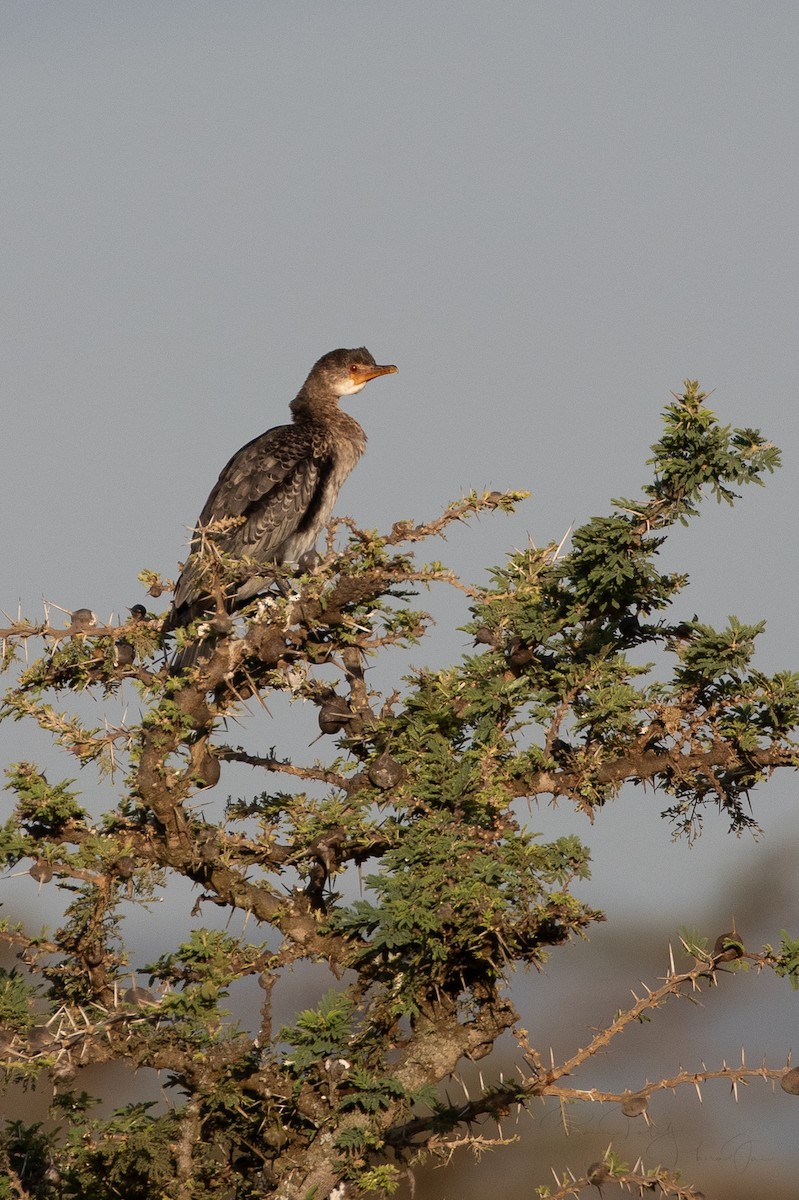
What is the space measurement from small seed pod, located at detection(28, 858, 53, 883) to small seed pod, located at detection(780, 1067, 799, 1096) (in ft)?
10.0

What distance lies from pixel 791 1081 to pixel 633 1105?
23.2 inches

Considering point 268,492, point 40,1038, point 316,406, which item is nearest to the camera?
point 40,1038

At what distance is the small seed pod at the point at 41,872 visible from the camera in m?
5.95

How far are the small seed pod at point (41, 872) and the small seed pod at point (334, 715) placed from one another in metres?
1.39

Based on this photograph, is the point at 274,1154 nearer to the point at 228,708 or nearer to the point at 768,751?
the point at 228,708

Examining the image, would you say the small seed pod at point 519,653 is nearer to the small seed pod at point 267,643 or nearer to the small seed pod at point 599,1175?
the small seed pod at point 267,643

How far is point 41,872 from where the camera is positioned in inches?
234

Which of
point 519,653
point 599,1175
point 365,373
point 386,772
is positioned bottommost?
point 599,1175

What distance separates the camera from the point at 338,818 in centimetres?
596

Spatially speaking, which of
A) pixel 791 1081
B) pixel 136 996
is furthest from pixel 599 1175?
pixel 136 996

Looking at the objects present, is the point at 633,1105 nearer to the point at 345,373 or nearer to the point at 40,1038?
the point at 40,1038

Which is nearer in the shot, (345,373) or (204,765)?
(204,765)

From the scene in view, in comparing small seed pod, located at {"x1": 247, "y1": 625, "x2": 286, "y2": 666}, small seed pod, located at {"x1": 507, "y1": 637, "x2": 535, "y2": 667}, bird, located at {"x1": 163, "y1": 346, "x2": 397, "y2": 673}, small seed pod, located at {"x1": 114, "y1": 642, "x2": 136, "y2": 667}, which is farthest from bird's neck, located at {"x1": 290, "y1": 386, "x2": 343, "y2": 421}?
small seed pod, located at {"x1": 507, "y1": 637, "x2": 535, "y2": 667}

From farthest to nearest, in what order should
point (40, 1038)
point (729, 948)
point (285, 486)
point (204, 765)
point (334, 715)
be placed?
point (285, 486), point (334, 715), point (204, 765), point (40, 1038), point (729, 948)
